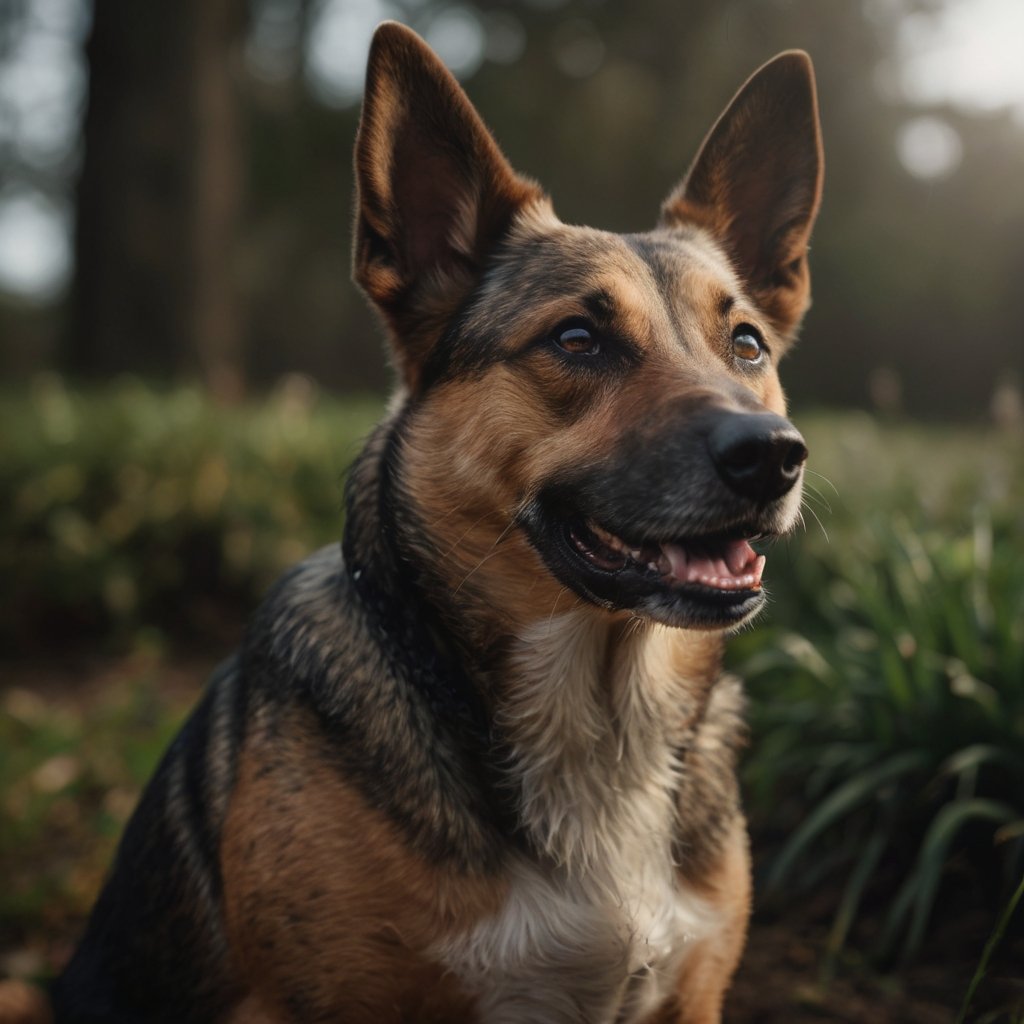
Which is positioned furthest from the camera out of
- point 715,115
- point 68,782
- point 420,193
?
point 715,115

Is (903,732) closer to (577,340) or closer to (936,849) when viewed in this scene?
(936,849)

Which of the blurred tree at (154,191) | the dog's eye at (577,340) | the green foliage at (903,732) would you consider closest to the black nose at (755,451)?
the dog's eye at (577,340)

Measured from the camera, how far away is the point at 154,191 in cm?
973

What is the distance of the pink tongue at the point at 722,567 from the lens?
2363 mm

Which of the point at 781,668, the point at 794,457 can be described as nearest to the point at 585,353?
the point at 794,457

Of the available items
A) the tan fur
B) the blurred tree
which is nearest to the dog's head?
the tan fur

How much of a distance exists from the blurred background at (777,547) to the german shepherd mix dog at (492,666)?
47cm

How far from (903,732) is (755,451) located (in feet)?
5.81

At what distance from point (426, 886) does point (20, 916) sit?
2313mm

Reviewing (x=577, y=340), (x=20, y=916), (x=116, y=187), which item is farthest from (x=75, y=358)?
(x=577, y=340)

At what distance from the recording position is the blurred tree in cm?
959

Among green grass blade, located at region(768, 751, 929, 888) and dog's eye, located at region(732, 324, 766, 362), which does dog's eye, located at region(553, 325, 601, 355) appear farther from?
green grass blade, located at region(768, 751, 929, 888)

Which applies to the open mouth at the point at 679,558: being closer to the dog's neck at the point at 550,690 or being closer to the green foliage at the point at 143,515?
the dog's neck at the point at 550,690

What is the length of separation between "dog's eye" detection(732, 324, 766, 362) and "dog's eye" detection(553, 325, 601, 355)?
436mm
